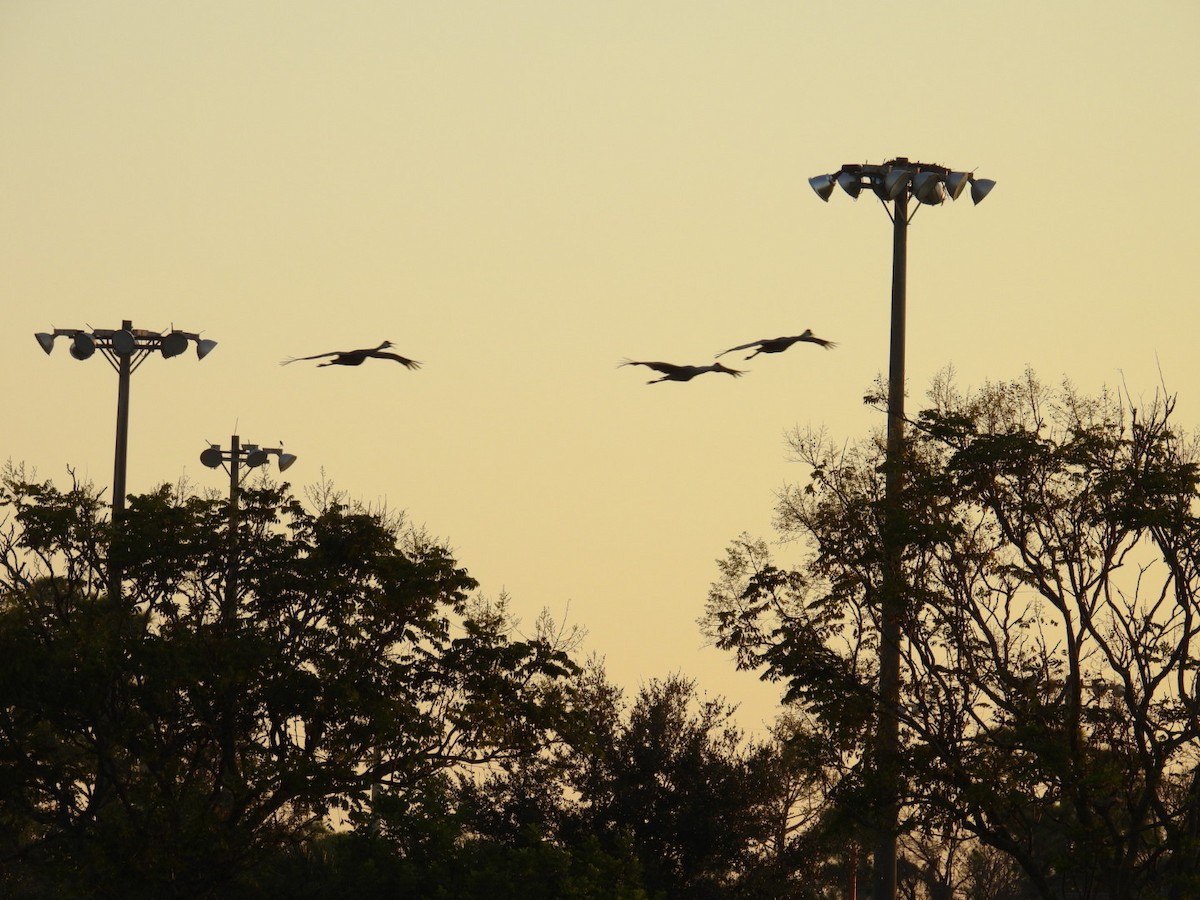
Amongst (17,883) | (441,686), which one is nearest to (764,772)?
(441,686)

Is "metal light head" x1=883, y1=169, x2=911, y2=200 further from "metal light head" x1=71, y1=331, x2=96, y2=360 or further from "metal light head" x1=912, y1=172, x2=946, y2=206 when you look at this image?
"metal light head" x1=71, y1=331, x2=96, y2=360

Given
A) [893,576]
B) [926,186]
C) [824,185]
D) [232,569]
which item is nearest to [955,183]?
[926,186]

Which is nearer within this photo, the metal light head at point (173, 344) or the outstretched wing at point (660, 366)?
the outstretched wing at point (660, 366)

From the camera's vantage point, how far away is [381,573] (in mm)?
26531

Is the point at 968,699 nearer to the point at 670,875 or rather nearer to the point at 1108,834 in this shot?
the point at 1108,834

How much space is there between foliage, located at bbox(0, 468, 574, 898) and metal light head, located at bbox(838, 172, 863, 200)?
24.9 feet

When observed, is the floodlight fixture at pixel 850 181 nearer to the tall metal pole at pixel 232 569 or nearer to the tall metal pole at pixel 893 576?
the tall metal pole at pixel 893 576

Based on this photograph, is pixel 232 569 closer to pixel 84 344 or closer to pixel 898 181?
pixel 84 344

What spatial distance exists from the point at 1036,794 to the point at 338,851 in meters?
9.28

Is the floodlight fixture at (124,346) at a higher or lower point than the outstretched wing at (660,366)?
higher

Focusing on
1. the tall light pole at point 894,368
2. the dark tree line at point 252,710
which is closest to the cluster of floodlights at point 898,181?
the tall light pole at point 894,368

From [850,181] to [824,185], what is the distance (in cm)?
46

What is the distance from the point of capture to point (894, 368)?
23156mm

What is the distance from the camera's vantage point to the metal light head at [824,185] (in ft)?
78.5
